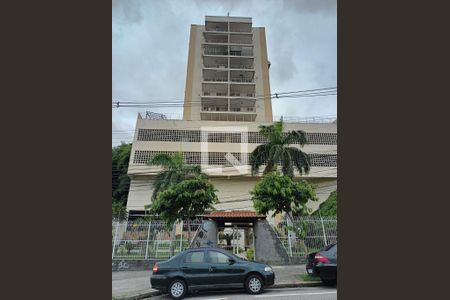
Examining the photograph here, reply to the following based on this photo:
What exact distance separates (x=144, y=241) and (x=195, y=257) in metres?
6.14

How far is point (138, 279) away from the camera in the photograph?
10.9 m

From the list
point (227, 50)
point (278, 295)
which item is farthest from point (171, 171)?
point (227, 50)

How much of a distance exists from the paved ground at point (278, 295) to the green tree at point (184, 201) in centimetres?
741

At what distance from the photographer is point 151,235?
1400 cm

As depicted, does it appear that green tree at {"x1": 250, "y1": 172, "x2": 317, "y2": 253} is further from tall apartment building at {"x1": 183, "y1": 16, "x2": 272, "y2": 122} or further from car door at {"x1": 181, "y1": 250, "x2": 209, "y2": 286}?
tall apartment building at {"x1": 183, "y1": 16, "x2": 272, "y2": 122}

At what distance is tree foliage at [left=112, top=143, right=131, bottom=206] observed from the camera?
113 feet

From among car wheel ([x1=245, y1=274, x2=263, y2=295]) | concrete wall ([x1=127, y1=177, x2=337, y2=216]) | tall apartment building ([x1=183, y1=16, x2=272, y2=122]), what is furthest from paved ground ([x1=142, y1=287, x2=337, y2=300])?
tall apartment building ([x1=183, y1=16, x2=272, y2=122])

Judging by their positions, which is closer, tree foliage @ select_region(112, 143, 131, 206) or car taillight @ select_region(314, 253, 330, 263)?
car taillight @ select_region(314, 253, 330, 263)

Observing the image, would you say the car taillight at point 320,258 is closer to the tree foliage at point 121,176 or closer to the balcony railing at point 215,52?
the tree foliage at point 121,176

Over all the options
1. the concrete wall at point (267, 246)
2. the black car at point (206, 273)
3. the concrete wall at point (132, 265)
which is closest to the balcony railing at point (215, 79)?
the concrete wall at point (267, 246)

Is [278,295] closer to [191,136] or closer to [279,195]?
[279,195]

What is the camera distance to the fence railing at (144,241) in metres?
13.4

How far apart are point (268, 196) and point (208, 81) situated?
1002 inches

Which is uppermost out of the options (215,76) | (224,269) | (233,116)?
(215,76)
